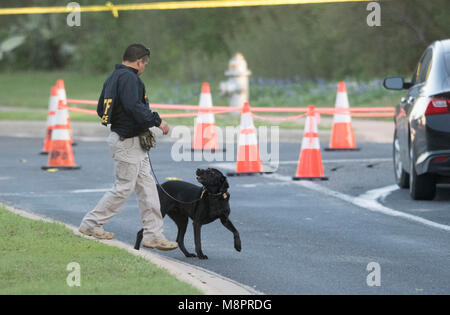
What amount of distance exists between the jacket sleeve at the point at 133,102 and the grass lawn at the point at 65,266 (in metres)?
1.02

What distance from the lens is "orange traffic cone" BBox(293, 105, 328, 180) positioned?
1404cm

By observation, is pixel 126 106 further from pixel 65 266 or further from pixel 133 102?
pixel 65 266

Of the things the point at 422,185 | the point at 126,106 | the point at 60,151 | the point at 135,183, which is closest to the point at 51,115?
the point at 60,151

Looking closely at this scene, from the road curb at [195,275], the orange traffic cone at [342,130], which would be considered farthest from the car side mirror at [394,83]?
the orange traffic cone at [342,130]

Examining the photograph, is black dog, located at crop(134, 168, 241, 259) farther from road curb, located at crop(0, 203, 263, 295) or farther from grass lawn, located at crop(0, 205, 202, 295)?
grass lawn, located at crop(0, 205, 202, 295)

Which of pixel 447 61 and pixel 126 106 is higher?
pixel 447 61

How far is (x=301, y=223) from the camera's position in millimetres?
10695

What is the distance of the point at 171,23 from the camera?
3666 centimetres

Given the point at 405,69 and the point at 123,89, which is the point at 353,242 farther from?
the point at 405,69

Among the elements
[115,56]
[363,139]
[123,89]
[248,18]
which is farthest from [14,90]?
[123,89]

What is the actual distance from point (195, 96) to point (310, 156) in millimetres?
14416

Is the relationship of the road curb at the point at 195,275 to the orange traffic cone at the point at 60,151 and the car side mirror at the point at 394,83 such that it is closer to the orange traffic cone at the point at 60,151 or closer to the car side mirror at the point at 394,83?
the car side mirror at the point at 394,83

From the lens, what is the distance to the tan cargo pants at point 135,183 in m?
8.77

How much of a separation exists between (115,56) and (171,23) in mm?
2288
